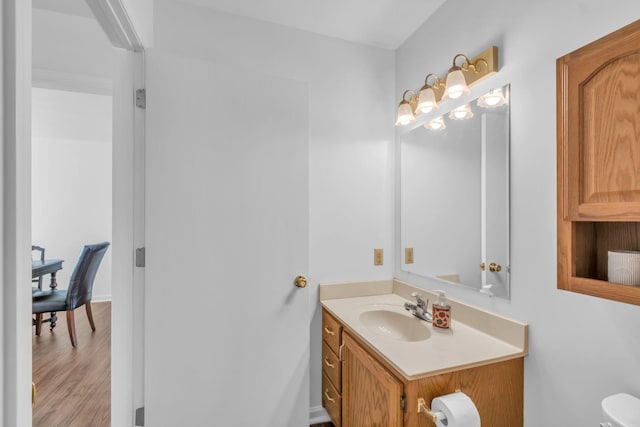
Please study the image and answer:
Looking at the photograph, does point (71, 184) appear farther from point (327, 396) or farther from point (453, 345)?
point (453, 345)

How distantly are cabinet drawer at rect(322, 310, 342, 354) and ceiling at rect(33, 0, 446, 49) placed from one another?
1.74 metres

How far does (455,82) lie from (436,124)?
0.32 meters

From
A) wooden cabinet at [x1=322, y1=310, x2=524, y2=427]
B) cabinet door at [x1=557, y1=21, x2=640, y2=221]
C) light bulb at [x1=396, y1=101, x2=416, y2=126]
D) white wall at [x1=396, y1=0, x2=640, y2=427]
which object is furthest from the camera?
light bulb at [x1=396, y1=101, x2=416, y2=126]

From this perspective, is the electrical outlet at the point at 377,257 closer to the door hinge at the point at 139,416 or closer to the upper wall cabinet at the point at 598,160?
the upper wall cabinet at the point at 598,160

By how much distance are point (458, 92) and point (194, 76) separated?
1267mm

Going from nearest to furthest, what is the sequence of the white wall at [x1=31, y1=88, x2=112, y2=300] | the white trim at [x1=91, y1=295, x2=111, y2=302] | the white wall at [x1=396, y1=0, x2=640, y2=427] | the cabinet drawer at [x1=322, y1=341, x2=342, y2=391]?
the white wall at [x1=396, y1=0, x2=640, y2=427], the cabinet drawer at [x1=322, y1=341, x2=342, y2=391], the white wall at [x1=31, y1=88, x2=112, y2=300], the white trim at [x1=91, y1=295, x2=111, y2=302]

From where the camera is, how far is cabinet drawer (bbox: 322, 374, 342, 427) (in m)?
1.65

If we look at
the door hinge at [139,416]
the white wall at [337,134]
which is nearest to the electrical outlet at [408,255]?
the white wall at [337,134]

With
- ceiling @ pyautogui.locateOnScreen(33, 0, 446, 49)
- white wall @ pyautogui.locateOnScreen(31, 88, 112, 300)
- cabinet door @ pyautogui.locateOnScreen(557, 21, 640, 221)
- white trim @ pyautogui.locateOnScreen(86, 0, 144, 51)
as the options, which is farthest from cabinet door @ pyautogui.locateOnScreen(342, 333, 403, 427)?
white wall @ pyautogui.locateOnScreen(31, 88, 112, 300)

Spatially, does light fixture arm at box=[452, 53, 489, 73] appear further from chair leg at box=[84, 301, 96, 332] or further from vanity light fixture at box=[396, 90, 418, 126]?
chair leg at box=[84, 301, 96, 332]

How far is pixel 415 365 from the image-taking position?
1.09 metres

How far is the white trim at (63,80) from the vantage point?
1.58m

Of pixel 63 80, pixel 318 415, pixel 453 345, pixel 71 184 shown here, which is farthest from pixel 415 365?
pixel 71 184

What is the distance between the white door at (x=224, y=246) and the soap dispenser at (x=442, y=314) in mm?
679
